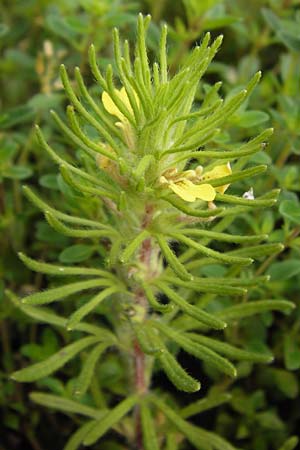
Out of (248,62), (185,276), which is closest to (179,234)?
(185,276)

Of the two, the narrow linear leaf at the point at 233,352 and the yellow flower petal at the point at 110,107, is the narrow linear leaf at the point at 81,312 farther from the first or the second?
the yellow flower petal at the point at 110,107

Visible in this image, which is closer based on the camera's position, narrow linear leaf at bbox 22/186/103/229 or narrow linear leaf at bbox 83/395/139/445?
narrow linear leaf at bbox 22/186/103/229

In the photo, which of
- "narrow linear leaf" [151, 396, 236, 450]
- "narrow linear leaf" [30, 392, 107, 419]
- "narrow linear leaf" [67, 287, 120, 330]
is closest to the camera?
"narrow linear leaf" [67, 287, 120, 330]

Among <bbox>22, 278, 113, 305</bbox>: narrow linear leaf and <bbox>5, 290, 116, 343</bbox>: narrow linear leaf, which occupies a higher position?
<bbox>22, 278, 113, 305</bbox>: narrow linear leaf

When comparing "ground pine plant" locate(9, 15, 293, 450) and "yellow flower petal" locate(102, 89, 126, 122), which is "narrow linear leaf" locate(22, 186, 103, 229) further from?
"yellow flower petal" locate(102, 89, 126, 122)

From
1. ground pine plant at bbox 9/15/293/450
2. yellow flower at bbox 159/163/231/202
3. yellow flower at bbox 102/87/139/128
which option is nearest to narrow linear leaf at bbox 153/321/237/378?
ground pine plant at bbox 9/15/293/450

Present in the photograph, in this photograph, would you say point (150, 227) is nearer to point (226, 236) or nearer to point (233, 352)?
point (226, 236)

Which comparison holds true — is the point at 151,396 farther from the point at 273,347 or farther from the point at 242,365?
the point at 273,347

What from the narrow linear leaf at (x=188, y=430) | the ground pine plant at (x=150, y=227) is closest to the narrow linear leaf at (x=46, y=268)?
the ground pine plant at (x=150, y=227)
